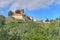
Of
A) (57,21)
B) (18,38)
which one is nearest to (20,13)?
(57,21)

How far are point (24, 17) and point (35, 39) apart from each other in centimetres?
6554

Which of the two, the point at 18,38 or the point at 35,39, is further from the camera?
the point at 18,38

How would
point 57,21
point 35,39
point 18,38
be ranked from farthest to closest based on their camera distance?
point 57,21 < point 18,38 < point 35,39

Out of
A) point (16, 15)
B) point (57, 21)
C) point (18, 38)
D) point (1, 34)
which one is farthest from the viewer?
point (16, 15)

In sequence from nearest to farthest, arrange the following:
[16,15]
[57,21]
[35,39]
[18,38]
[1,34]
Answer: [35,39] → [1,34] → [18,38] → [57,21] → [16,15]

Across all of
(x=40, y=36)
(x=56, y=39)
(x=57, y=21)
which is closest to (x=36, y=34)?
(x=40, y=36)

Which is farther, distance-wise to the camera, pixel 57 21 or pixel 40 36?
pixel 57 21

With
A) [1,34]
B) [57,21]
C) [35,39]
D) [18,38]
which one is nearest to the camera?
[35,39]

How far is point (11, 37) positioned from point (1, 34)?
1697 mm

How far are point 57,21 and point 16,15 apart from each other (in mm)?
39233

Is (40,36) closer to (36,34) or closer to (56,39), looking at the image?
(36,34)

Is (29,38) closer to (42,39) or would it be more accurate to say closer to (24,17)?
(42,39)

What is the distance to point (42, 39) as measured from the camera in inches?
1353

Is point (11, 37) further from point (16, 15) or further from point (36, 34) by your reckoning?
point (16, 15)
